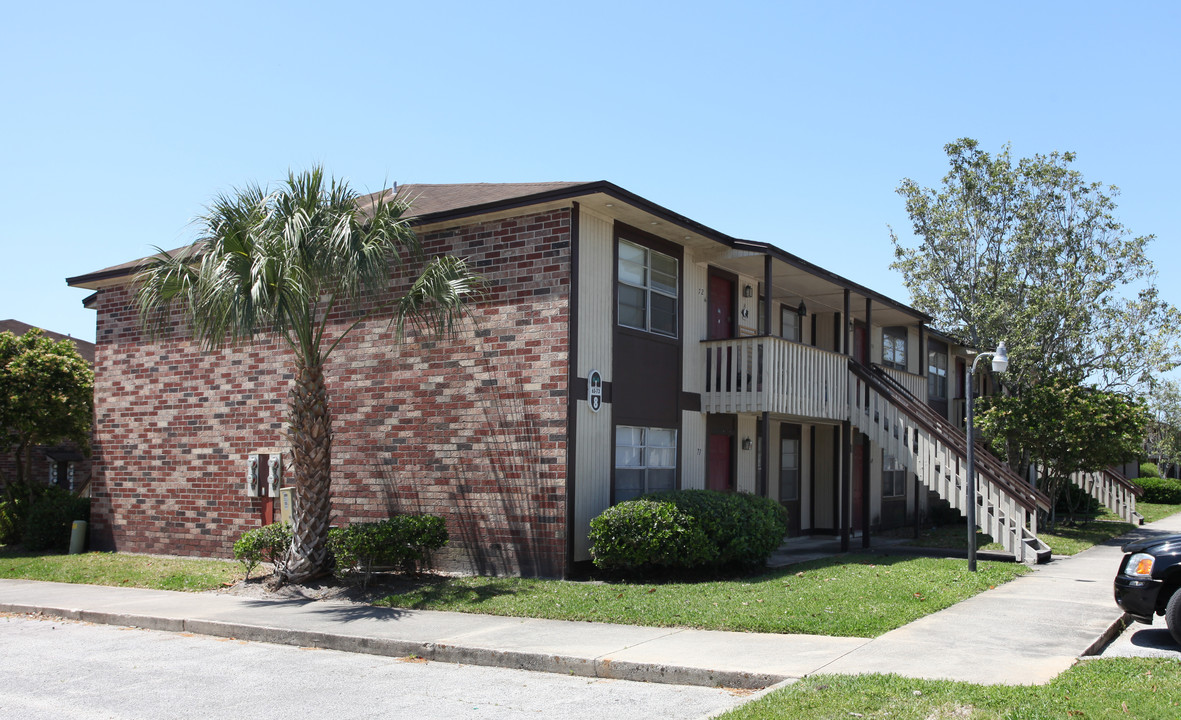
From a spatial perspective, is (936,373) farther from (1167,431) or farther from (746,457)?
(1167,431)

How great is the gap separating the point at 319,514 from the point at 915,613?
25.3 feet

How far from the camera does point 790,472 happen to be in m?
20.4

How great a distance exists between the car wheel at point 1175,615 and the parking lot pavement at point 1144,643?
19 centimetres

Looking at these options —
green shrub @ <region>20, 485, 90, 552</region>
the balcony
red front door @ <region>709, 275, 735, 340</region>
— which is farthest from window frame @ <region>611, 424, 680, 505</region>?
green shrub @ <region>20, 485, 90, 552</region>

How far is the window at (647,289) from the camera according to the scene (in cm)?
1457

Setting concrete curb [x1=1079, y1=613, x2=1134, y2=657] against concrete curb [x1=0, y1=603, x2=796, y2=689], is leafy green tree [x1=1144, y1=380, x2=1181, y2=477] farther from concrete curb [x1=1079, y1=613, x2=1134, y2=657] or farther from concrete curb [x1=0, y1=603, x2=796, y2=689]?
concrete curb [x1=0, y1=603, x2=796, y2=689]

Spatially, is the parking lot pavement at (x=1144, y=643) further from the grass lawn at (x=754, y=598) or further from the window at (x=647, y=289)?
the window at (x=647, y=289)

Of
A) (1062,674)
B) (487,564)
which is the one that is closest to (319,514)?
(487,564)

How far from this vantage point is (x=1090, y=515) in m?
26.9

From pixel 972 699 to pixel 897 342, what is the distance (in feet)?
62.4

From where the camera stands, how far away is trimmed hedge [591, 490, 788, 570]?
12.5 meters

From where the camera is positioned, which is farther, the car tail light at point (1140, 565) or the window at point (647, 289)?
the window at point (647, 289)

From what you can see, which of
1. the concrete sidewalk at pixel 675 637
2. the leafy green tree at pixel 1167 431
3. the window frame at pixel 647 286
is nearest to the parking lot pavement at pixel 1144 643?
the concrete sidewalk at pixel 675 637

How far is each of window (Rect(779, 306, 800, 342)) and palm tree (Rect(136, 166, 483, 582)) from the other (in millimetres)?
9055
